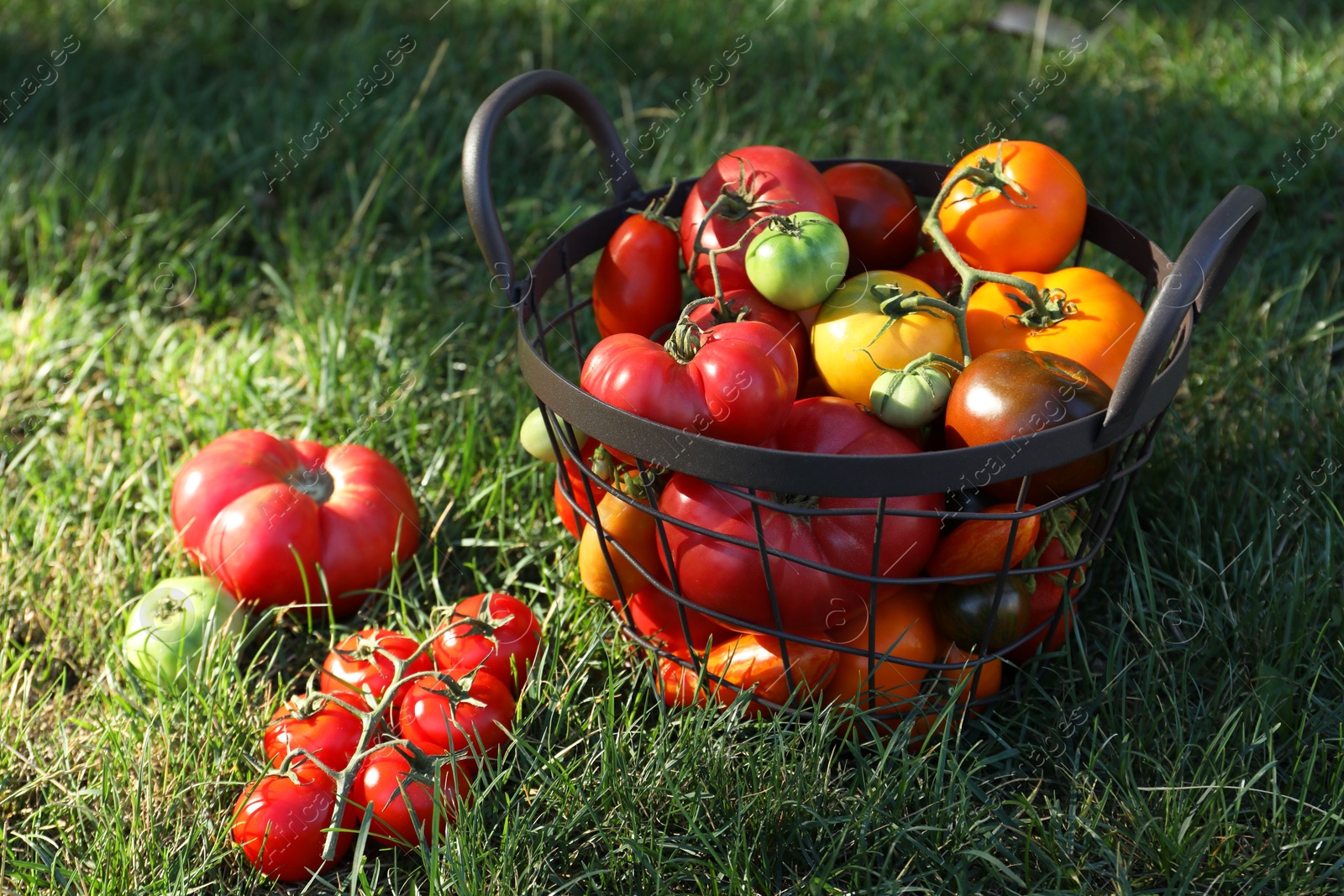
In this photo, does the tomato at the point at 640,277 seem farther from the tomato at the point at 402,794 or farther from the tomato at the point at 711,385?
the tomato at the point at 402,794

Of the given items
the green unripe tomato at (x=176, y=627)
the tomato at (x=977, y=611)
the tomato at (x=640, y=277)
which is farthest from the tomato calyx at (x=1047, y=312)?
the green unripe tomato at (x=176, y=627)

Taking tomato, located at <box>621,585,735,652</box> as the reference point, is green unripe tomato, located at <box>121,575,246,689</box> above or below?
above

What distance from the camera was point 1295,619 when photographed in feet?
6.24

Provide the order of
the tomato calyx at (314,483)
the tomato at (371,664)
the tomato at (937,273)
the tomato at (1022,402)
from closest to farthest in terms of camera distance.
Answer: the tomato at (1022,402) → the tomato at (371,664) → the tomato at (937,273) → the tomato calyx at (314,483)

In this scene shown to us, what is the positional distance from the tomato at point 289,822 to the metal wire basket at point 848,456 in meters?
0.56

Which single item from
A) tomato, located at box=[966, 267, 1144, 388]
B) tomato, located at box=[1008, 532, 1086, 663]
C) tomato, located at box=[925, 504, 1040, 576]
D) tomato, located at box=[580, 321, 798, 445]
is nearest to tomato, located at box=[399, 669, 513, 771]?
tomato, located at box=[580, 321, 798, 445]

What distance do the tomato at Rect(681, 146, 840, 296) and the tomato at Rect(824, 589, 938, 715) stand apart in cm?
65

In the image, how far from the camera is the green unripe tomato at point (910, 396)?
66.4 inches

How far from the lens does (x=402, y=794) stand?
1567 mm

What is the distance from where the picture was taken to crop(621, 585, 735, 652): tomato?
1833 millimetres

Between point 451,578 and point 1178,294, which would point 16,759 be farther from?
point 1178,294

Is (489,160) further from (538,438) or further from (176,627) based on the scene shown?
(176,627)

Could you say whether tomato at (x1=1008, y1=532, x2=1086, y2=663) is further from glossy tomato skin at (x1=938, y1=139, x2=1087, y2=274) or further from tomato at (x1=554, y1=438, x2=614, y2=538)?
tomato at (x1=554, y1=438, x2=614, y2=538)

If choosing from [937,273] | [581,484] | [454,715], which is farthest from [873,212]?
[454,715]
